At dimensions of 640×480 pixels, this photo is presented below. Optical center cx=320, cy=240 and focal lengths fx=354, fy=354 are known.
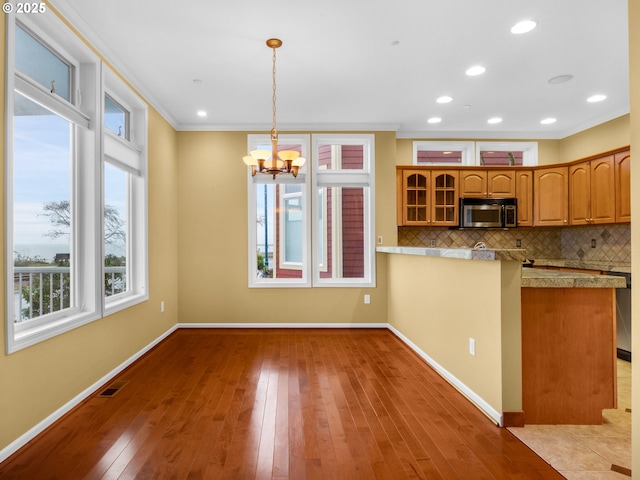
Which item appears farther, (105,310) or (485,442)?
(105,310)

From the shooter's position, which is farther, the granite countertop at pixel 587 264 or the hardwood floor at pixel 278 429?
the granite countertop at pixel 587 264

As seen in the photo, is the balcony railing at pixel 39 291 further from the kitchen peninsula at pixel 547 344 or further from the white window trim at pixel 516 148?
the white window trim at pixel 516 148

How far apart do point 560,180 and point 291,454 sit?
203 inches

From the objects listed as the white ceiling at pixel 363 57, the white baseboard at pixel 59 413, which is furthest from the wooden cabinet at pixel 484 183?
the white baseboard at pixel 59 413

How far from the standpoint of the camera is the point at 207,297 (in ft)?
16.5

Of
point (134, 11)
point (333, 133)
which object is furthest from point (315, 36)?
point (333, 133)

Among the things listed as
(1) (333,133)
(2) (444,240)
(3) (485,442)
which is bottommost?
(3) (485,442)

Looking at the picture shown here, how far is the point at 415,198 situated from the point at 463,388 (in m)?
3.02

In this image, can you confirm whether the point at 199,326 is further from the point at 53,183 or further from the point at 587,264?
the point at 587,264

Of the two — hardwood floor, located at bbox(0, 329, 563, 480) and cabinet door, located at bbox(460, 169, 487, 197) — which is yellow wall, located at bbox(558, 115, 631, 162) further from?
hardwood floor, located at bbox(0, 329, 563, 480)

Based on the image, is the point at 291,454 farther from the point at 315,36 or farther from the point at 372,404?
the point at 315,36

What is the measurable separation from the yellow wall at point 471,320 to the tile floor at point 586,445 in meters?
0.21

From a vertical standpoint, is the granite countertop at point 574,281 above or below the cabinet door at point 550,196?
below

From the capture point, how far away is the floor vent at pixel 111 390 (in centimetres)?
287
